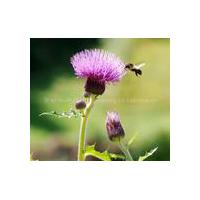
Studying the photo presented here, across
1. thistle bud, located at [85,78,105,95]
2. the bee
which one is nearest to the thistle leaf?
thistle bud, located at [85,78,105,95]

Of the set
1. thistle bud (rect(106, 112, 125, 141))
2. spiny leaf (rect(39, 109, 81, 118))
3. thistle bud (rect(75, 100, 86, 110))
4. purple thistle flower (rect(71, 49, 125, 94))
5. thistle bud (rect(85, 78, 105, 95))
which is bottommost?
thistle bud (rect(106, 112, 125, 141))

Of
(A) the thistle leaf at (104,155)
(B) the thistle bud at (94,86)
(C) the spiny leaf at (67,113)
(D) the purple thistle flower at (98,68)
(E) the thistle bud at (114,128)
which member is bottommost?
(A) the thistle leaf at (104,155)

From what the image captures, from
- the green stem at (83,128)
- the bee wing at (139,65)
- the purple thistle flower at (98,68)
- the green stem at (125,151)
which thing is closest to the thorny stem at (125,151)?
the green stem at (125,151)

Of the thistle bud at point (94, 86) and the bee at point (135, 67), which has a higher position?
the bee at point (135, 67)

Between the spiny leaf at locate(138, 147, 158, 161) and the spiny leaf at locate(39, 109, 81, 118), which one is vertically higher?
the spiny leaf at locate(39, 109, 81, 118)

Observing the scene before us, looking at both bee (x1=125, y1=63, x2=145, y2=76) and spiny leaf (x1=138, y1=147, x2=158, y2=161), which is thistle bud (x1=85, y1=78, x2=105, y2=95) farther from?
spiny leaf (x1=138, y1=147, x2=158, y2=161)

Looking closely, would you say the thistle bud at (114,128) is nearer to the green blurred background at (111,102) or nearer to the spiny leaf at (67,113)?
the green blurred background at (111,102)
